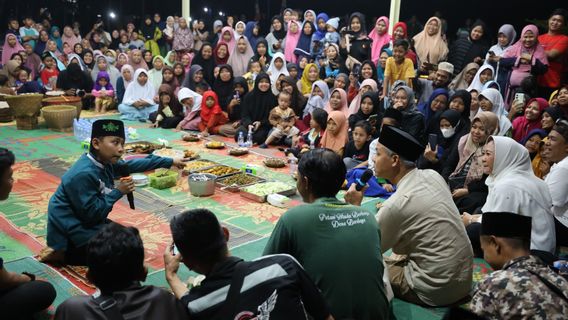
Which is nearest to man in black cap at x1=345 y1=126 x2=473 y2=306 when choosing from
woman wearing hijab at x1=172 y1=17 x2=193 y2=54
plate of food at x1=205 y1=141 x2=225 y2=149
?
plate of food at x1=205 y1=141 x2=225 y2=149

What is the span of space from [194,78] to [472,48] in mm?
4632

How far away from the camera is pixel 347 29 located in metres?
8.75

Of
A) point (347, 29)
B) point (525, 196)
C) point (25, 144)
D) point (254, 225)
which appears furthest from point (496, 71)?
point (25, 144)

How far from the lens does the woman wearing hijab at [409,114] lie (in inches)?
234

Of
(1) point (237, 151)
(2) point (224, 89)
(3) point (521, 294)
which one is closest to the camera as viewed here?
(3) point (521, 294)

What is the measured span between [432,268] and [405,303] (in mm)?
446

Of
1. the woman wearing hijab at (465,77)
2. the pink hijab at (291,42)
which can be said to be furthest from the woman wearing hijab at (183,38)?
the woman wearing hijab at (465,77)

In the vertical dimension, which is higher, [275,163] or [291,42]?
[291,42]

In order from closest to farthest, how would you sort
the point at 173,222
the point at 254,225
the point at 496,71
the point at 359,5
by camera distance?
the point at 173,222 → the point at 254,225 → the point at 496,71 → the point at 359,5

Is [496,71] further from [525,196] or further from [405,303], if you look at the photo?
[405,303]

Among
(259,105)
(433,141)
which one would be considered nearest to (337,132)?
(433,141)

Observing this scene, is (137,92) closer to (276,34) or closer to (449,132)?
(276,34)

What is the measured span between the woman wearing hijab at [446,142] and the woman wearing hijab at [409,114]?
0.75 ft

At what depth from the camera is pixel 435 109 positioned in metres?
6.29
